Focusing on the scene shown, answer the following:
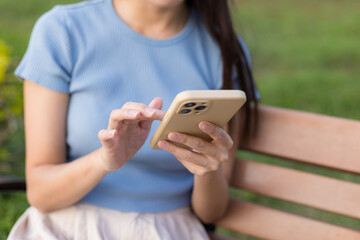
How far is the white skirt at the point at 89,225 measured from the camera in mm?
1649

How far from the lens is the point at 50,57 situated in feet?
5.31

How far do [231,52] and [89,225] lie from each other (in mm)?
790

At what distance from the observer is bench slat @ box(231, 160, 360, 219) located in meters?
1.83

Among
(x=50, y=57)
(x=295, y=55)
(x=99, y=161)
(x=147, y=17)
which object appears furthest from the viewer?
(x=295, y=55)

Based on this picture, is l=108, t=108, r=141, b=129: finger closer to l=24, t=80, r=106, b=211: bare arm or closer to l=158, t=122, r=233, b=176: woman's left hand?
l=158, t=122, r=233, b=176: woman's left hand

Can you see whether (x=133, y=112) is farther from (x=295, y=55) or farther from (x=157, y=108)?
A: (x=295, y=55)

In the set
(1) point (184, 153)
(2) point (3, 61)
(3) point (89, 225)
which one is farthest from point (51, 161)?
(2) point (3, 61)

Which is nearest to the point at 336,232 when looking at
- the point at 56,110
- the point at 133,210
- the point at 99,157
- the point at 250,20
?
the point at 133,210

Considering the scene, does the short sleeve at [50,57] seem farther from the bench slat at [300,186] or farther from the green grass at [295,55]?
the green grass at [295,55]

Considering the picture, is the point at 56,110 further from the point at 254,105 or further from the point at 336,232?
the point at 336,232

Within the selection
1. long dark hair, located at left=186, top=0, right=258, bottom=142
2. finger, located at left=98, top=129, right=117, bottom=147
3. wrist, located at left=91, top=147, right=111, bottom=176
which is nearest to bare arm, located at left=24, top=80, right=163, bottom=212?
wrist, located at left=91, top=147, right=111, bottom=176

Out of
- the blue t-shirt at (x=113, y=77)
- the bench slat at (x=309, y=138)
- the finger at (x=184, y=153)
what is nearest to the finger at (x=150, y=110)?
the finger at (x=184, y=153)

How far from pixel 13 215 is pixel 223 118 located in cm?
179

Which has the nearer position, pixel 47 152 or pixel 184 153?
pixel 184 153
